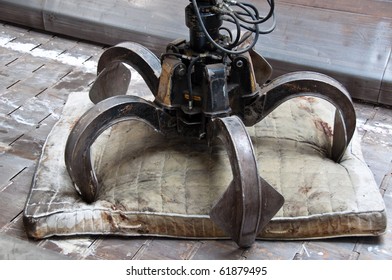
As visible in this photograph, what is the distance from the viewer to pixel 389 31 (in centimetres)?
230

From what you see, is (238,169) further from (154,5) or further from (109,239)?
(154,5)

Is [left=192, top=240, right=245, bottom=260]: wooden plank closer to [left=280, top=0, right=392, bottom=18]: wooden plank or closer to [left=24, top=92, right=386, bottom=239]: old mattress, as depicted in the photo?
[left=24, top=92, right=386, bottom=239]: old mattress

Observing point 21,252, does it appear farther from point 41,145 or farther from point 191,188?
point 41,145

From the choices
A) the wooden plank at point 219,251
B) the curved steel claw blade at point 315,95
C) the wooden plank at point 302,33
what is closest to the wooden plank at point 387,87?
the wooden plank at point 302,33

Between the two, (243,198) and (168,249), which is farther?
(168,249)

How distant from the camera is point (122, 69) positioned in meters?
2.07

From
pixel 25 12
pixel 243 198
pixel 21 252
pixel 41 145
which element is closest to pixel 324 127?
pixel 243 198

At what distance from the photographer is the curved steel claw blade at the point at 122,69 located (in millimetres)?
1921

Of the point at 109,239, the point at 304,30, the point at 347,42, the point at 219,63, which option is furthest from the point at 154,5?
the point at 109,239

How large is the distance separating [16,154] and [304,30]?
3.88 ft

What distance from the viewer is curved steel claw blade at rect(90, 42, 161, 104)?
1.92 m

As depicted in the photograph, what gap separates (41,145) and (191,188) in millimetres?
597

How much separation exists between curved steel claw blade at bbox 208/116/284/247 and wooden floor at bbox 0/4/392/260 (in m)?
0.09

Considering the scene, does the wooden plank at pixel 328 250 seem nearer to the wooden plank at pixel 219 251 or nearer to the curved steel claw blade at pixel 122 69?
the wooden plank at pixel 219 251
